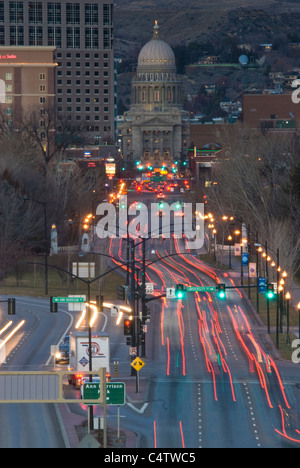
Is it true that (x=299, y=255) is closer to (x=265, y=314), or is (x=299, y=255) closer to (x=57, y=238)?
(x=265, y=314)

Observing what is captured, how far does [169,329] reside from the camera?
74.9 meters

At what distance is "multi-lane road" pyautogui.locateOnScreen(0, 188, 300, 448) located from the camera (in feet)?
160

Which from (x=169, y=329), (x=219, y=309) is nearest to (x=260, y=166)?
(x=219, y=309)

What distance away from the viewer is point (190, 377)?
60344 mm

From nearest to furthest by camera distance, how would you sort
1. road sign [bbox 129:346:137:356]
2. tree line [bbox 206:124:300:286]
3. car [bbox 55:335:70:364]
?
→ 1. road sign [bbox 129:346:137:356]
2. car [bbox 55:335:70:364]
3. tree line [bbox 206:124:300:286]

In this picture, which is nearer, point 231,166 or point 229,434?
point 229,434

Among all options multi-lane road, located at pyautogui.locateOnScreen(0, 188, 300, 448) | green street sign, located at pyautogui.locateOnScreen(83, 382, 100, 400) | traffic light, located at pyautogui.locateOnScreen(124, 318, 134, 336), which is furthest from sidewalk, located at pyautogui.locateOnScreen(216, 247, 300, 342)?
green street sign, located at pyautogui.locateOnScreen(83, 382, 100, 400)

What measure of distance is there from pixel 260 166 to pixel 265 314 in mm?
56748

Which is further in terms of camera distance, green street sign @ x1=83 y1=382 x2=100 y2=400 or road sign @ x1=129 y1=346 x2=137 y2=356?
road sign @ x1=129 y1=346 x2=137 y2=356

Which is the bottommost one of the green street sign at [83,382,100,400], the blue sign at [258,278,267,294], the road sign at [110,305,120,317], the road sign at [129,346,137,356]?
the road sign at [110,305,120,317]

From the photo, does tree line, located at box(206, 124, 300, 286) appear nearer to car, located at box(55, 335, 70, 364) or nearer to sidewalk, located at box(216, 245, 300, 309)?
sidewalk, located at box(216, 245, 300, 309)

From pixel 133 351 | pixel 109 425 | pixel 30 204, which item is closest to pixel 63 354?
pixel 133 351

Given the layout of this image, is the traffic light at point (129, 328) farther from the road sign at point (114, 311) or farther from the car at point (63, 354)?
the road sign at point (114, 311)

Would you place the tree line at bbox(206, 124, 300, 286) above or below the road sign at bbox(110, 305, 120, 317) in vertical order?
above
